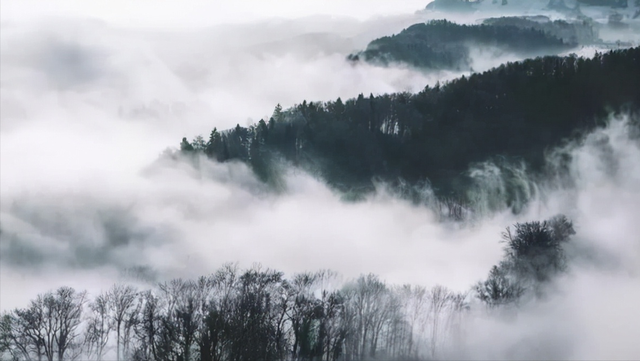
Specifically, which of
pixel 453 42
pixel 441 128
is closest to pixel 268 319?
pixel 441 128

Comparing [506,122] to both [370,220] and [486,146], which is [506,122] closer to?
[486,146]

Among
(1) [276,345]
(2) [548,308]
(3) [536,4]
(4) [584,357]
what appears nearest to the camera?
(1) [276,345]

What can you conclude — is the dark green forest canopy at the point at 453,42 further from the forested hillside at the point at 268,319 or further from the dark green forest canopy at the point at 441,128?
the forested hillside at the point at 268,319

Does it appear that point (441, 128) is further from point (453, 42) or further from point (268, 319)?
point (268, 319)

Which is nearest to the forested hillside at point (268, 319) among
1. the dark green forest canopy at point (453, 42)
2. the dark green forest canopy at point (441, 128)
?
the dark green forest canopy at point (441, 128)

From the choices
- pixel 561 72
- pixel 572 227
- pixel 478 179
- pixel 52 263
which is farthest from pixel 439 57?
pixel 52 263

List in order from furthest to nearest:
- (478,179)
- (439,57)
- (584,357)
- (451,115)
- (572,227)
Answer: (439,57) → (451,115) → (478,179) → (572,227) → (584,357)

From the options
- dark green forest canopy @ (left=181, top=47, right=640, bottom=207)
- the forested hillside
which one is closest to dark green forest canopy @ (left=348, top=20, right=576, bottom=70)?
dark green forest canopy @ (left=181, top=47, right=640, bottom=207)
